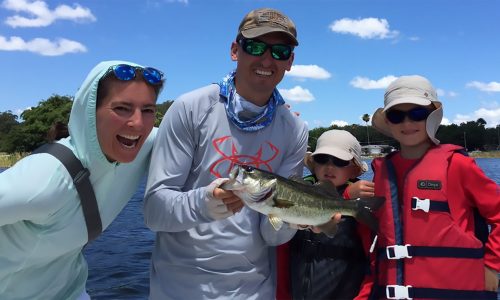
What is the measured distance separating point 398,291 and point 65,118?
4.28 m

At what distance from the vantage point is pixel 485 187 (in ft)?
13.1

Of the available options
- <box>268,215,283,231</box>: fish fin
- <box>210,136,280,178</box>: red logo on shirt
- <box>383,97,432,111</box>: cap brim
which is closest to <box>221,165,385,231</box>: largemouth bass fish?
<box>268,215,283,231</box>: fish fin

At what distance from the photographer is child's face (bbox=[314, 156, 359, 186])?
4.93 metres

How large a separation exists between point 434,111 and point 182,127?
2378 mm

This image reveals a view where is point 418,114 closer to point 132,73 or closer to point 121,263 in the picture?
point 132,73

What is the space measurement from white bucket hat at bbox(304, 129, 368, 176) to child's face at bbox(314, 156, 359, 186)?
0.10 meters

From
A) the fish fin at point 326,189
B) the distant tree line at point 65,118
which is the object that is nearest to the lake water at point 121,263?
the distant tree line at point 65,118

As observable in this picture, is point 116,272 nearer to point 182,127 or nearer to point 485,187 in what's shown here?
point 182,127

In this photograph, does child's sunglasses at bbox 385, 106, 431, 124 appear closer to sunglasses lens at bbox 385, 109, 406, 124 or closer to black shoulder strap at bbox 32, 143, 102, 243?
sunglasses lens at bbox 385, 109, 406, 124

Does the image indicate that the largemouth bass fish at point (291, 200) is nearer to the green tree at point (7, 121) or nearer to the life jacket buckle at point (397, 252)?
the life jacket buckle at point (397, 252)

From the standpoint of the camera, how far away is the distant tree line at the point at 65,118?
35.1 m

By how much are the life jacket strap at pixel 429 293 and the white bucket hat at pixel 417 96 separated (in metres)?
1.39

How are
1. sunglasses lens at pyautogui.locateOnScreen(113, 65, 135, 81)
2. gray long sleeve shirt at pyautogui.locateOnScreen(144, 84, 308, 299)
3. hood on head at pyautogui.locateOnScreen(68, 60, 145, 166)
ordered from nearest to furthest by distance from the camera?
hood on head at pyautogui.locateOnScreen(68, 60, 145, 166), sunglasses lens at pyautogui.locateOnScreen(113, 65, 135, 81), gray long sleeve shirt at pyautogui.locateOnScreen(144, 84, 308, 299)

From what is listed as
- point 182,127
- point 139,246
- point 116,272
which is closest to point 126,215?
point 139,246
